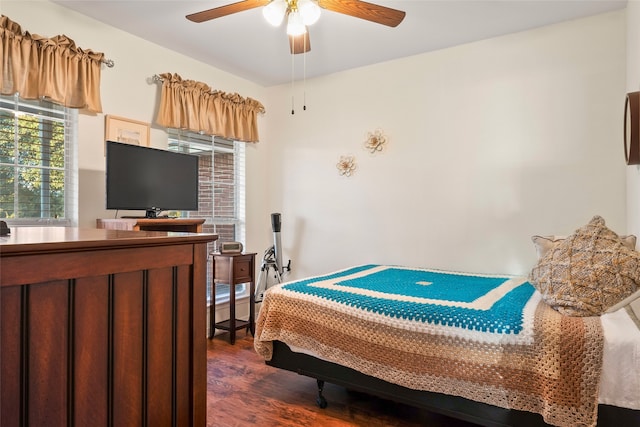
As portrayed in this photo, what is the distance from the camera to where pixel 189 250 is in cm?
106

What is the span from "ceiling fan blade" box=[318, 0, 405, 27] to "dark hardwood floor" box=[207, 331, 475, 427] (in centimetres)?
225

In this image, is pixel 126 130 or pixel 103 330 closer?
pixel 103 330

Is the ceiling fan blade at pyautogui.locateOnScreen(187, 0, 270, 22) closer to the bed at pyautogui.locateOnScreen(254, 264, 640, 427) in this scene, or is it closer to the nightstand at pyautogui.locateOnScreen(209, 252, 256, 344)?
the bed at pyautogui.locateOnScreen(254, 264, 640, 427)

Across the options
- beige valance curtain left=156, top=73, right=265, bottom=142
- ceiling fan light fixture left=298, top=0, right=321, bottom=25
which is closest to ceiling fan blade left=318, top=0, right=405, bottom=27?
ceiling fan light fixture left=298, top=0, right=321, bottom=25

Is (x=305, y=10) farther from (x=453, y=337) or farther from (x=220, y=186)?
(x=220, y=186)

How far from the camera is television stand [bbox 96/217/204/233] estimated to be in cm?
259

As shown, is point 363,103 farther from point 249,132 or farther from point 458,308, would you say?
point 458,308

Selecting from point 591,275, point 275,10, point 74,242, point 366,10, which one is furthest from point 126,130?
point 591,275

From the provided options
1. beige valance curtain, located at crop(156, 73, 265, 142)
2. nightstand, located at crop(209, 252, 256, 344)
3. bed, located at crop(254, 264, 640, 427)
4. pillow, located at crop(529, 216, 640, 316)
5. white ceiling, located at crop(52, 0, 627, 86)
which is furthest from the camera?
nightstand, located at crop(209, 252, 256, 344)

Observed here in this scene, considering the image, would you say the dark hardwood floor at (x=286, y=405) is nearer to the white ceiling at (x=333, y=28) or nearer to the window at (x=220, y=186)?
the window at (x=220, y=186)

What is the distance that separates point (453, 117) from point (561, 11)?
104 cm

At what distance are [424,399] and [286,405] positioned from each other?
86cm

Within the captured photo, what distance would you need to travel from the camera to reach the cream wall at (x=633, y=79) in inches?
91.3

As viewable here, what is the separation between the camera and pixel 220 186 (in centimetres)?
404
